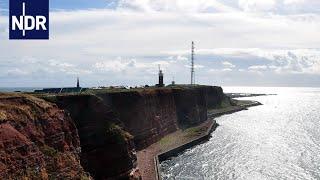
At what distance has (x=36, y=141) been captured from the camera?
2322 inches

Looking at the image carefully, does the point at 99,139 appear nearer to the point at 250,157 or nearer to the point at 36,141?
the point at 36,141

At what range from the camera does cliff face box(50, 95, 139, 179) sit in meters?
73.2

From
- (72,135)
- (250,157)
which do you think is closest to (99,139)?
(72,135)

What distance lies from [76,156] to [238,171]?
39.5 metres

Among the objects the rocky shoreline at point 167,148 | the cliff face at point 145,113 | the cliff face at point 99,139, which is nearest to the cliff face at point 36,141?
the cliff face at point 99,139

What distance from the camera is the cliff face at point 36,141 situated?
53625 millimetres

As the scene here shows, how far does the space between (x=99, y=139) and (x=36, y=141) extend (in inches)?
656

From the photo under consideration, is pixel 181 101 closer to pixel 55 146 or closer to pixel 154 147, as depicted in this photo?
pixel 154 147

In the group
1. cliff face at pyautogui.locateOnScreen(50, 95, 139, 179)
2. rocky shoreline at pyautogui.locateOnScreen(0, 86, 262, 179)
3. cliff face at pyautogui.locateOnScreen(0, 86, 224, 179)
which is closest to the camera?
cliff face at pyautogui.locateOnScreen(0, 86, 224, 179)

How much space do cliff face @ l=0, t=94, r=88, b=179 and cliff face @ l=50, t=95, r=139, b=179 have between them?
16.3ft

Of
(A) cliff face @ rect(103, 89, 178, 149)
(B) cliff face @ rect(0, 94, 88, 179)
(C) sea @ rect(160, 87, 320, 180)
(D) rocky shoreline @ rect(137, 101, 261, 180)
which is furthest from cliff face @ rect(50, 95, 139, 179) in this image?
(A) cliff face @ rect(103, 89, 178, 149)

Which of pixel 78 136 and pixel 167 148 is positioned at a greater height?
pixel 78 136

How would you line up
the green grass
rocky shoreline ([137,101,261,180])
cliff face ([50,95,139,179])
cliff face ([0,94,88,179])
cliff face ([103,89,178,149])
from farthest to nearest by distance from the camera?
the green grass → cliff face ([103,89,178,149]) → rocky shoreline ([137,101,261,180]) → cliff face ([50,95,139,179]) → cliff face ([0,94,88,179])

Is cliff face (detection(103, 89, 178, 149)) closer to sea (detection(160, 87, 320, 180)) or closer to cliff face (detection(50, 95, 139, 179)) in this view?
sea (detection(160, 87, 320, 180))
